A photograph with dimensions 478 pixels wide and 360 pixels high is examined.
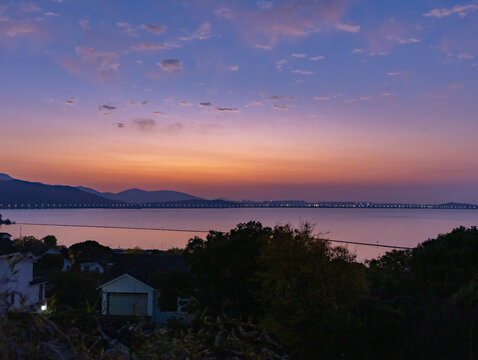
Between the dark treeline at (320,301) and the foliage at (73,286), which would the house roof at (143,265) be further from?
the dark treeline at (320,301)

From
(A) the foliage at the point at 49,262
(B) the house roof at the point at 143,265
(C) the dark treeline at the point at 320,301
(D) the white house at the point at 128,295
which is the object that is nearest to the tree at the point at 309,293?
(C) the dark treeline at the point at 320,301

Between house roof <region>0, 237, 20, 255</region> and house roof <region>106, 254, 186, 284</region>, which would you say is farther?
house roof <region>106, 254, 186, 284</region>

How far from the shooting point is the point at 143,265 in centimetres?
2864

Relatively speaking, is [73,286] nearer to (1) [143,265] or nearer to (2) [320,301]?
(1) [143,265]

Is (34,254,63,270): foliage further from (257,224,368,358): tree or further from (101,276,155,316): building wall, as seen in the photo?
(257,224,368,358): tree

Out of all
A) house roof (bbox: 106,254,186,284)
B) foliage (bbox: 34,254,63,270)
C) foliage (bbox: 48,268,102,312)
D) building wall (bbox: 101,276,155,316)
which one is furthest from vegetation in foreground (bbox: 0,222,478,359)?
foliage (bbox: 34,254,63,270)

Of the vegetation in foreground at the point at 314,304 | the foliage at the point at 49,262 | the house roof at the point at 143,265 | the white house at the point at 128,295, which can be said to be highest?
the vegetation in foreground at the point at 314,304

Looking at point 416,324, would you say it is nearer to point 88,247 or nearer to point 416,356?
point 416,356

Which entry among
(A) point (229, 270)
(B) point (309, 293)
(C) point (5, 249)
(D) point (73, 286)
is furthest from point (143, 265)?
(B) point (309, 293)

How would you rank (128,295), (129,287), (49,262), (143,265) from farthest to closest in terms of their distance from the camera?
1. (49,262)
2. (143,265)
3. (128,295)
4. (129,287)

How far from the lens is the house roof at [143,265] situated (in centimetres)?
2572

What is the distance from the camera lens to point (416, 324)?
40.7 feet

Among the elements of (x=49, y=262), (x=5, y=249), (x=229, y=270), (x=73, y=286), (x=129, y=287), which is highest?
(x=5, y=249)

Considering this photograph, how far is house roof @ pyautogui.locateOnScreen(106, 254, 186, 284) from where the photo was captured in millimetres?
25719
